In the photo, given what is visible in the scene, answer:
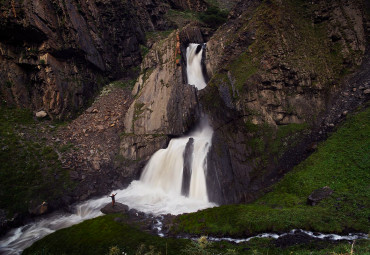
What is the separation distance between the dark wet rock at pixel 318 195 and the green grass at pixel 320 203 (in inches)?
10.1

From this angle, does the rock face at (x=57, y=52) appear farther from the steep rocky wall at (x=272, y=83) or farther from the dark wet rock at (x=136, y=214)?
the steep rocky wall at (x=272, y=83)

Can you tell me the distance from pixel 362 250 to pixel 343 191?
18.7ft

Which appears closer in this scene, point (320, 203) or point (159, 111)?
point (320, 203)

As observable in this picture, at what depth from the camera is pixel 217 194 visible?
17.4 metres

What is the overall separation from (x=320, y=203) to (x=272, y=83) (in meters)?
11.2

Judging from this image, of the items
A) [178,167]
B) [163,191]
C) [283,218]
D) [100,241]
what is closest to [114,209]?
[100,241]

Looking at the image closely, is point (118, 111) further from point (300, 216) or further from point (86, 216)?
point (300, 216)

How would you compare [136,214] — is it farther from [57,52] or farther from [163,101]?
[57,52]

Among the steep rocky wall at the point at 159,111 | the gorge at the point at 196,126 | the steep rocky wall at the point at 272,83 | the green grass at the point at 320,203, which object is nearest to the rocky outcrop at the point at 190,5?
the gorge at the point at 196,126

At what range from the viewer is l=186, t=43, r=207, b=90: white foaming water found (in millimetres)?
26906

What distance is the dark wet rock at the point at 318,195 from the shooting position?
41.4ft

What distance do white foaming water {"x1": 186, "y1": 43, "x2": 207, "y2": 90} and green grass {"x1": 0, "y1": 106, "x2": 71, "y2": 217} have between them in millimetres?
17172

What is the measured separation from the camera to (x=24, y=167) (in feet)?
61.2

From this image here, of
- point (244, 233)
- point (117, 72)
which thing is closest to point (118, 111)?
point (117, 72)
